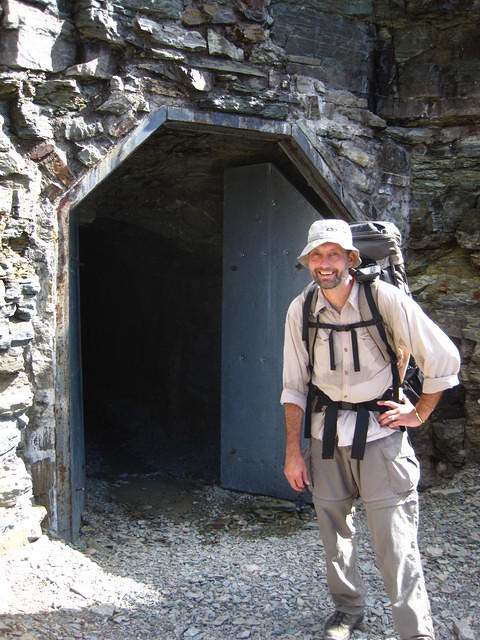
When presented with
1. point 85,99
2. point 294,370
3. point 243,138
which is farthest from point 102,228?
point 294,370

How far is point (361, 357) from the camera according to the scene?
103 inches

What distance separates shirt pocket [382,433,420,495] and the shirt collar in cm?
51

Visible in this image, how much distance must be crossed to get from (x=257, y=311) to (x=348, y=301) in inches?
100

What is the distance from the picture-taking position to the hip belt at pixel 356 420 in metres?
2.57

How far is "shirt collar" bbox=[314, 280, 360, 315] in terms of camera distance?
2643 millimetres

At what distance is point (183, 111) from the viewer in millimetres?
4121

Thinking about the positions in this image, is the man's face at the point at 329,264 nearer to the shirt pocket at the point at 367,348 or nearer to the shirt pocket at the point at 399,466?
the shirt pocket at the point at 367,348

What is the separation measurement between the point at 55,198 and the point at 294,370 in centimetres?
183

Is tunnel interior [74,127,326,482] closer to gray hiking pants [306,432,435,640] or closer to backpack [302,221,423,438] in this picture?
backpack [302,221,423,438]

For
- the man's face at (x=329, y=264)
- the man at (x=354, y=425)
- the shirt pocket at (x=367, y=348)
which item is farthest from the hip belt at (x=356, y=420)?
the man's face at (x=329, y=264)

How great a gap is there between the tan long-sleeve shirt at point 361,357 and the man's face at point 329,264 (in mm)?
84

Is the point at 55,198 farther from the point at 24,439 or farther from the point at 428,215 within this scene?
the point at 428,215

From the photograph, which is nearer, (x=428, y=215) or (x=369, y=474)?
(x=369, y=474)

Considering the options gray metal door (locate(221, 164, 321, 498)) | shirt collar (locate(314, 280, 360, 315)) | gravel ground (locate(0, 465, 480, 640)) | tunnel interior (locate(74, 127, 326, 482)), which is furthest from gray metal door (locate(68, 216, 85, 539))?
shirt collar (locate(314, 280, 360, 315))
